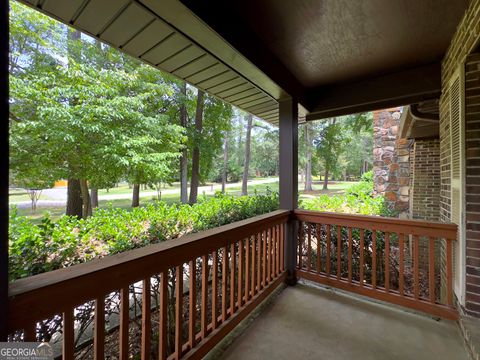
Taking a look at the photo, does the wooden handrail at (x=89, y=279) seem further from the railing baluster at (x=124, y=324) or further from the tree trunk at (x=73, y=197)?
the tree trunk at (x=73, y=197)

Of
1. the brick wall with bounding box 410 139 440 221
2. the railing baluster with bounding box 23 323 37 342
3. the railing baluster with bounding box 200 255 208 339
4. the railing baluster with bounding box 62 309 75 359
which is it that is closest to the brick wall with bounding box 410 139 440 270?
the brick wall with bounding box 410 139 440 221

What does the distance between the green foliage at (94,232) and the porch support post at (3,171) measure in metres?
0.63

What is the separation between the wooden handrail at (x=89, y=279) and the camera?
34.1 inches

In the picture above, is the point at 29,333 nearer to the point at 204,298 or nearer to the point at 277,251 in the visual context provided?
the point at 204,298

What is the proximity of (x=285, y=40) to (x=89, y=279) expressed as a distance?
2311 mm

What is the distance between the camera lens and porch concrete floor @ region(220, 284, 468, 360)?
1.78m

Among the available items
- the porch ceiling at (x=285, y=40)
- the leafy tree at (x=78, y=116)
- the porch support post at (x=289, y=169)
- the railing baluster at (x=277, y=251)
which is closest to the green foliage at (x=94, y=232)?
the railing baluster at (x=277, y=251)

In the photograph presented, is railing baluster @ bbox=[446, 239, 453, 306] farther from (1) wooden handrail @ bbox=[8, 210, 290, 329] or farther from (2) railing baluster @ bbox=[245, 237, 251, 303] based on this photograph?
(1) wooden handrail @ bbox=[8, 210, 290, 329]

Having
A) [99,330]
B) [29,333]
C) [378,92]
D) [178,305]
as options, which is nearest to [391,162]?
[378,92]

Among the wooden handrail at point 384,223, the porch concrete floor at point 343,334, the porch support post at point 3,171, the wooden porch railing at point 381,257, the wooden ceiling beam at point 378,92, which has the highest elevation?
the wooden ceiling beam at point 378,92

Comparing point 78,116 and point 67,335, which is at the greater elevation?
point 78,116

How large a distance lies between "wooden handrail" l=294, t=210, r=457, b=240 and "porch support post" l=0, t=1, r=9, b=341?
2658mm

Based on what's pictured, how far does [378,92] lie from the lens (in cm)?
287

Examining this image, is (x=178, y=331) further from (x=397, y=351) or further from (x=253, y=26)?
(x=253, y=26)
